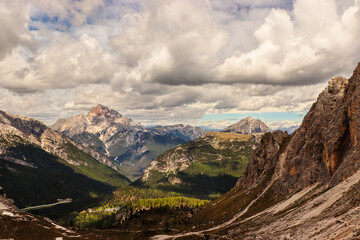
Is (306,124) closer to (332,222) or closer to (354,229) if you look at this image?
(332,222)

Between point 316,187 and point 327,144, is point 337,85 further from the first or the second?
point 316,187

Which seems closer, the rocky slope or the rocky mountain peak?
the rocky slope

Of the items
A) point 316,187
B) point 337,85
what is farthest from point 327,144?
point 337,85

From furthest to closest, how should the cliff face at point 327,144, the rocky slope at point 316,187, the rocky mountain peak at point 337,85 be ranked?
the rocky mountain peak at point 337,85, the cliff face at point 327,144, the rocky slope at point 316,187

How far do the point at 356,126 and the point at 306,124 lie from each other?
5655cm

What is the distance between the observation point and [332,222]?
63.6 m

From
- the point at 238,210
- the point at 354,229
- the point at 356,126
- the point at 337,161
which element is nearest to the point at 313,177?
the point at 337,161

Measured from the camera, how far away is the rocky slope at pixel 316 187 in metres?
70.1

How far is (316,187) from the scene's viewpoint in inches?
4658

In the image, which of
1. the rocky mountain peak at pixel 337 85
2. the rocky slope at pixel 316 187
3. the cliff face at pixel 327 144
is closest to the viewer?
the rocky slope at pixel 316 187

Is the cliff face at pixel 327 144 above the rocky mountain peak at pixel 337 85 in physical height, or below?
below

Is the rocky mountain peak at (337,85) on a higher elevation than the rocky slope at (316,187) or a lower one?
higher

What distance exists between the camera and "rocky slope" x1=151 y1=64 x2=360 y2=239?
70.1 metres

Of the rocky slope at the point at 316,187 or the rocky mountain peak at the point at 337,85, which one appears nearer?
the rocky slope at the point at 316,187
